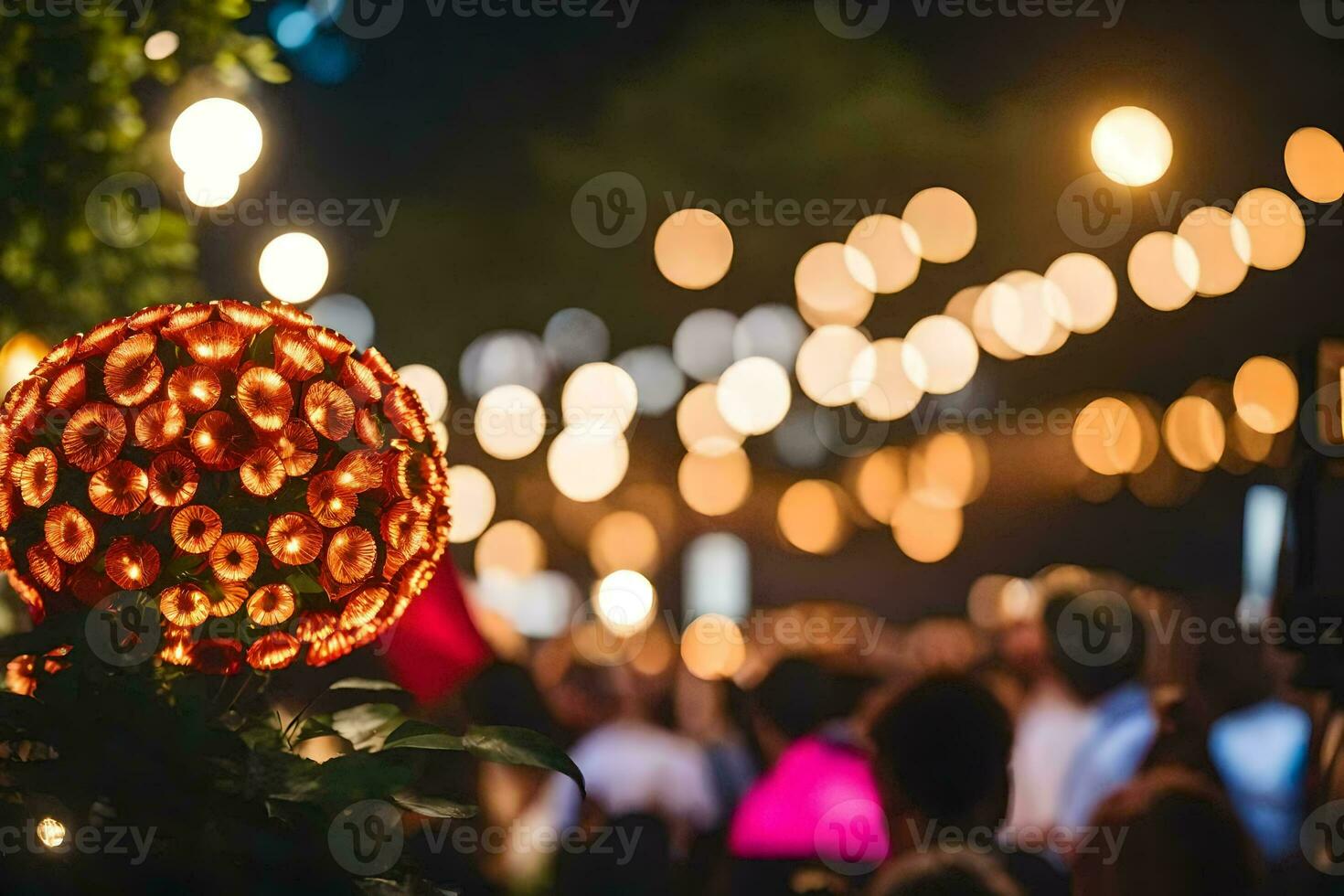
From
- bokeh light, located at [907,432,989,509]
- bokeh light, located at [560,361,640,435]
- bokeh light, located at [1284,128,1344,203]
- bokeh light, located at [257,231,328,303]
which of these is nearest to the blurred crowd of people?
bokeh light, located at [257,231,328,303]

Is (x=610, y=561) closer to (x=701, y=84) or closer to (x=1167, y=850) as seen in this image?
(x=701, y=84)

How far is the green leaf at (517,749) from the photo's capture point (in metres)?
1.70

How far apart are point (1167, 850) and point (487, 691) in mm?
1919

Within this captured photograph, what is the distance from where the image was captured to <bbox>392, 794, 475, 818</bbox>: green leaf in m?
1.71

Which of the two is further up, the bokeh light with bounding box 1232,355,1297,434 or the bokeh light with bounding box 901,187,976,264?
the bokeh light with bounding box 901,187,976,264

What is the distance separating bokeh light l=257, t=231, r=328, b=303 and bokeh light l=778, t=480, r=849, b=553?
17354 mm

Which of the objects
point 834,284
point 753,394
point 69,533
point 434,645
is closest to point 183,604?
point 69,533

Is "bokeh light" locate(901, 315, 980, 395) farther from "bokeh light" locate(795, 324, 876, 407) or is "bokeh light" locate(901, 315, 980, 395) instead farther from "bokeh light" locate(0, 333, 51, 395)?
"bokeh light" locate(0, 333, 51, 395)

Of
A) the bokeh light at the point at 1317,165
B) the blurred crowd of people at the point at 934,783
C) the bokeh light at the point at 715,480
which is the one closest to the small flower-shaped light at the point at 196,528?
the blurred crowd of people at the point at 934,783

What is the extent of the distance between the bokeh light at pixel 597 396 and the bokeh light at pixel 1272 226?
6.70 m

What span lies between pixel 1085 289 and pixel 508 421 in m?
6.63

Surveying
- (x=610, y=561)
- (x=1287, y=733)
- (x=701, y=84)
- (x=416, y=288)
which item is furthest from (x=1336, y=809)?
(x=610, y=561)

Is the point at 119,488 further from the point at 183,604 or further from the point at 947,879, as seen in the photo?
the point at 947,879

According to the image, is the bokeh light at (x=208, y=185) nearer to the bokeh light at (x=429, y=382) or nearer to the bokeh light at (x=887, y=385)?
the bokeh light at (x=429, y=382)
